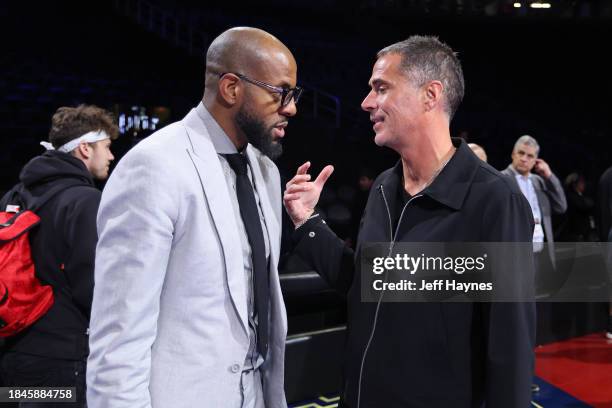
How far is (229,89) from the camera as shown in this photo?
1.42 m

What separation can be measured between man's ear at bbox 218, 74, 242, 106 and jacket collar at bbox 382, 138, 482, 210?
555mm

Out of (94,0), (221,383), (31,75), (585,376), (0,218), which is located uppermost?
(94,0)

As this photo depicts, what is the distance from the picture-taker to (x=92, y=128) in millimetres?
2309

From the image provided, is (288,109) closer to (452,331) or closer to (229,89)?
(229,89)

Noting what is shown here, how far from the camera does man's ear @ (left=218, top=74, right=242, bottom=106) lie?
1.42 metres

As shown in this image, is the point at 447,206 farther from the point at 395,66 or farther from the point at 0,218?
the point at 0,218

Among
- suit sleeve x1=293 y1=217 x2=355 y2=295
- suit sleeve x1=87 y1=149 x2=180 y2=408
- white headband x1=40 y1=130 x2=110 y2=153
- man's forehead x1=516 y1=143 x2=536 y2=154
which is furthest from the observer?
man's forehead x1=516 y1=143 x2=536 y2=154

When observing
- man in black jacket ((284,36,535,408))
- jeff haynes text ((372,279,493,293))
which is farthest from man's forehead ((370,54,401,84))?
jeff haynes text ((372,279,493,293))

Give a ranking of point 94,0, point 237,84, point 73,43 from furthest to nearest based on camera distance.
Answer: point 94,0 < point 73,43 < point 237,84

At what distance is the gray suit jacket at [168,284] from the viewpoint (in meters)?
1.17

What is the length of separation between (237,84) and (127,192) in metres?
0.43

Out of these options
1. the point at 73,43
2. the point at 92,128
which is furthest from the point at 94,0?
the point at 92,128

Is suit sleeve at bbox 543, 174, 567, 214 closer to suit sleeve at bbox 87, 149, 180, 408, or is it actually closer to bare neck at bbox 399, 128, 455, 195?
bare neck at bbox 399, 128, 455, 195

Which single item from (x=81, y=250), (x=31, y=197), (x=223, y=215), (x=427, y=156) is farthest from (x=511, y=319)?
(x=31, y=197)
